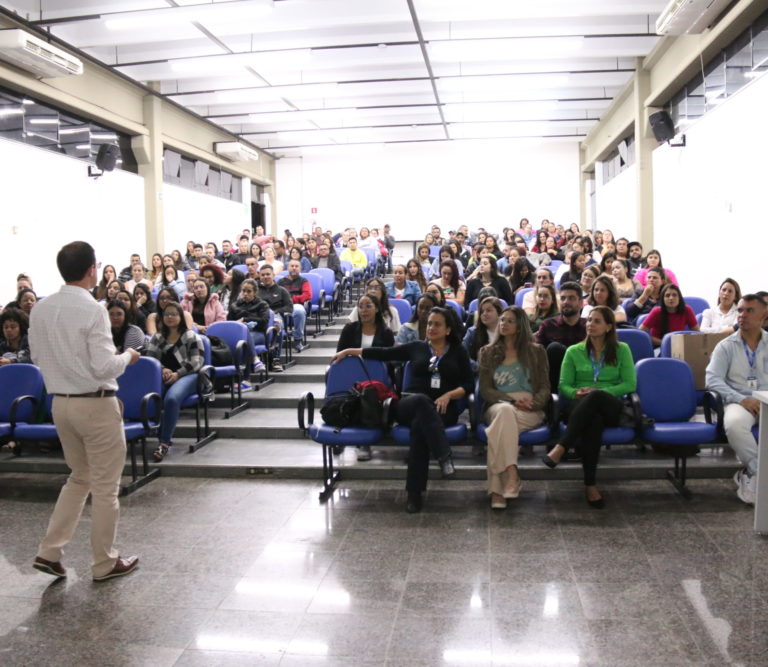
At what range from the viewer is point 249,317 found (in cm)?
724

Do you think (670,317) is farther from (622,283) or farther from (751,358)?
(751,358)

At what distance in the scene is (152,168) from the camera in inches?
488

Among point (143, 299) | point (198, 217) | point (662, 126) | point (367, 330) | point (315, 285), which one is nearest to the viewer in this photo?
point (367, 330)

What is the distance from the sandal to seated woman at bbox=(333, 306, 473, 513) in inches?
57.2

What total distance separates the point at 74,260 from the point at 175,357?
2520 mm

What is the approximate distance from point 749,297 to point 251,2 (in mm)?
6130

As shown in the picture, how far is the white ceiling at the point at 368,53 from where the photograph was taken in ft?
27.3

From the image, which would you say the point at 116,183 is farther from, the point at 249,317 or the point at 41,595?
the point at 41,595

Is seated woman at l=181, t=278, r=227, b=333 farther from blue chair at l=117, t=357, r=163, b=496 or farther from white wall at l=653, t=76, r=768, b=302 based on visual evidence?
white wall at l=653, t=76, r=768, b=302

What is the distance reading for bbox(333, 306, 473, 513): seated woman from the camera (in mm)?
4164

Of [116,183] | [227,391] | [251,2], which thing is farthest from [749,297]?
[116,183]

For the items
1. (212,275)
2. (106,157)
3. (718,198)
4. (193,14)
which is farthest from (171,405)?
(106,157)

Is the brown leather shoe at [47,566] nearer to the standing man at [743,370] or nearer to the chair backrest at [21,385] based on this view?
the chair backrest at [21,385]

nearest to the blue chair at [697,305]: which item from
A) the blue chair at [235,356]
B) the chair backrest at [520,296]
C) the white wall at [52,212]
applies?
the chair backrest at [520,296]
